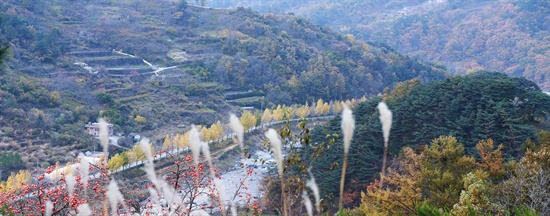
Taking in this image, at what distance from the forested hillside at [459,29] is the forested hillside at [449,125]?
32.9 meters

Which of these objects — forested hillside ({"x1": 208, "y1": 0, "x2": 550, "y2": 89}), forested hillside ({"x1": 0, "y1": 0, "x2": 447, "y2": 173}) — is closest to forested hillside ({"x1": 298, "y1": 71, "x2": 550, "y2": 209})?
forested hillside ({"x1": 0, "y1": 0, "x2": 447, "y2": 173})

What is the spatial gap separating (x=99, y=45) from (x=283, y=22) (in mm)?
19392

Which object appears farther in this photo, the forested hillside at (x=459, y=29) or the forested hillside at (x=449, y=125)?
the forested hillside at (x=459, y=29)

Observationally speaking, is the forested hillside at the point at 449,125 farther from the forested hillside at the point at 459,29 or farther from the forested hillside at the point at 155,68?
the forested hillside at the point at 459,29

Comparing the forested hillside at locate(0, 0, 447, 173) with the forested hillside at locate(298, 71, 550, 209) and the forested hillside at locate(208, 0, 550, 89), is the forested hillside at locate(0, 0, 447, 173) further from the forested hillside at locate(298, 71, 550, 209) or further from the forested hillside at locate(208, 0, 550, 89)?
the forested hillside at locate(298, 71, 550, 209)

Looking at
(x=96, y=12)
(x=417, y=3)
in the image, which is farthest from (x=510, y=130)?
(x=417, y=3)

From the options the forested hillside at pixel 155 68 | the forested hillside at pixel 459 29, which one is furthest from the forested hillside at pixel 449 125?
the forested hillside at pixel 459 29

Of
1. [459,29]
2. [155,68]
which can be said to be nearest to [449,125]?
[155,68]

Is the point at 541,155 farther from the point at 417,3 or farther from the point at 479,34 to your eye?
the point at 417,3

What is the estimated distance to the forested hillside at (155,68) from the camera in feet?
90.8

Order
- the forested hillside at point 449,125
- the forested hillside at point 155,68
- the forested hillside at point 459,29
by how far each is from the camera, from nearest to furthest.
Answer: the forested hillside at point 449,125, the forested hillside at point 155,68, the forested hillside at point 459,29

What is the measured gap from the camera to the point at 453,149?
12.5 meters

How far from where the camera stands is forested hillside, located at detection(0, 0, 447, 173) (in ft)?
90.8

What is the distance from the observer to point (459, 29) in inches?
2753
